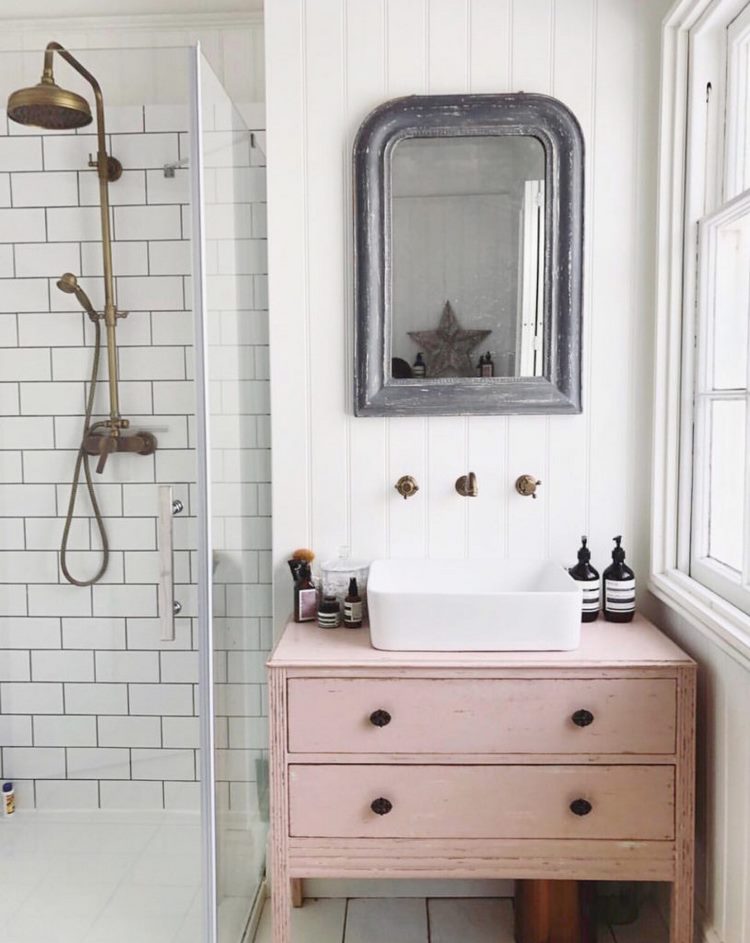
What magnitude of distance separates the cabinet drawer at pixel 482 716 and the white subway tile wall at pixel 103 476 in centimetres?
26

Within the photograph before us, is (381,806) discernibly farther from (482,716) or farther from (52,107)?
(52,107)

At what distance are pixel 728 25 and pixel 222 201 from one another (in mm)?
1228

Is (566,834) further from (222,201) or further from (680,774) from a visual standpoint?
(222,201)

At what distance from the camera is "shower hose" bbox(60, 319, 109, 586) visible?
1494mm

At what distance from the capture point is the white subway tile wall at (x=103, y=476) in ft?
4.84

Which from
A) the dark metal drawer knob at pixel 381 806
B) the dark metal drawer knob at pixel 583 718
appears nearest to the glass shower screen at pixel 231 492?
the dark metal drawer knob at pixel 381 806

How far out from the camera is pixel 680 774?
1622 mm

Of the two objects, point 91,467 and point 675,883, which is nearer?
point 91,467

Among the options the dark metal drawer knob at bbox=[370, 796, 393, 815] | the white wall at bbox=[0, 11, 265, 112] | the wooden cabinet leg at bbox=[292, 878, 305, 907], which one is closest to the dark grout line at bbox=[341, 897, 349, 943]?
the wooden cabinet leg at bbox=[292, 878, 305, 907]

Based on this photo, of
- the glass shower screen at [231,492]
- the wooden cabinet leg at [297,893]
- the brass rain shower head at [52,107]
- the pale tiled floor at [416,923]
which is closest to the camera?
the brass rain shower head at [52,107]

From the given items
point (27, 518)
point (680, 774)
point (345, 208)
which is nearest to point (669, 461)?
point (680, 774)

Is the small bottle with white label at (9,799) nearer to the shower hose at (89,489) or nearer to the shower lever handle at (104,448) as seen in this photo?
the shower hose at (89,489)

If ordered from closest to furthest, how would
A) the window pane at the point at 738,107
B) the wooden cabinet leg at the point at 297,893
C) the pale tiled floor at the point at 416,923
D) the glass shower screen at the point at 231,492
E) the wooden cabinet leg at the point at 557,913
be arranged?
the glass shower screen at the point at 231,492 < the window pane at the point at 738,107 < the wooden cabinet leg at the point at 557,913 < the pale tiled floor at the point at 416,923 < the wooden cabinet leg at the point at 297,893

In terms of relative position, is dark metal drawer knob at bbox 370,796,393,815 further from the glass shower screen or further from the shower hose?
the shower hose
